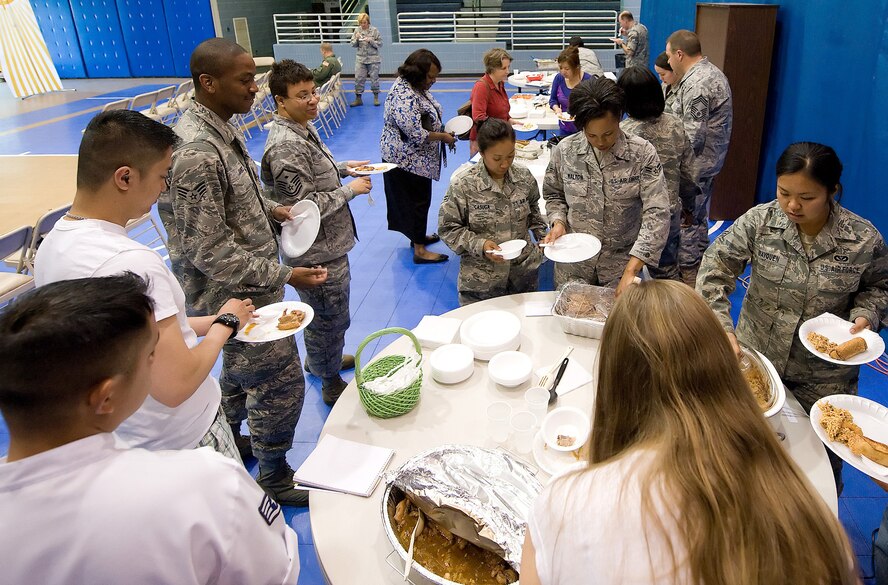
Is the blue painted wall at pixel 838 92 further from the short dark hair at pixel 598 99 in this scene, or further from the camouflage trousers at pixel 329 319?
the camouflage trousers at pixel 329 319

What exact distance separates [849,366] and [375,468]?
5.80 ft

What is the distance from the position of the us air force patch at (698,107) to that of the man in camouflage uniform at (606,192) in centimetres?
212

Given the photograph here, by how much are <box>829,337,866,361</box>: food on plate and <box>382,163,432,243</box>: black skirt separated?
144 inches

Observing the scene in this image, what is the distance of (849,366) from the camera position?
2.07 m

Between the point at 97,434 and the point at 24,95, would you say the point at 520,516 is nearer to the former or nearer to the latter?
the point at 97,434

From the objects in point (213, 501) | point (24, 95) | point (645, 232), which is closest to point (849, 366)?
point (645, 232)

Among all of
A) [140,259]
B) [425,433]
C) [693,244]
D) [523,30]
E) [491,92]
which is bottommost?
[693,244]

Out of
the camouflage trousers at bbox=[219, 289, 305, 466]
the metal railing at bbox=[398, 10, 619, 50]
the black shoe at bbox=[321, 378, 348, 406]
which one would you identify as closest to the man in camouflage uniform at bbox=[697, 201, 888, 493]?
the camouflage trousers at bbox=[219, 289, 305, 466]

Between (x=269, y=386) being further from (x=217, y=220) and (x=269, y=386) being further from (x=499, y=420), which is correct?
(x=499, y=420)

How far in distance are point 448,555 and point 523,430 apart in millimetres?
528

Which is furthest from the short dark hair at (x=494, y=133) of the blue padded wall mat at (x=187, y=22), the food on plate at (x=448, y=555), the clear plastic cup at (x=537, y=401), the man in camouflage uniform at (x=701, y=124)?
the blue padded wall mat at (x=187, y=22)

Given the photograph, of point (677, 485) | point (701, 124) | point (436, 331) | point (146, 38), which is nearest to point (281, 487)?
point (436, 331)

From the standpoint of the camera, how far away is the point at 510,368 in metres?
2.10

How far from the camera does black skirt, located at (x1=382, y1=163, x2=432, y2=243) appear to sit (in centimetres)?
502
